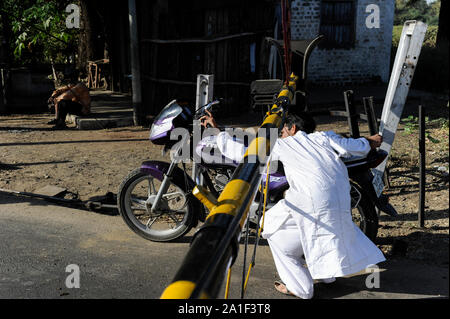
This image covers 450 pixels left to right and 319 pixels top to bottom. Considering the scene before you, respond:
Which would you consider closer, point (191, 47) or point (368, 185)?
point (368, 185)

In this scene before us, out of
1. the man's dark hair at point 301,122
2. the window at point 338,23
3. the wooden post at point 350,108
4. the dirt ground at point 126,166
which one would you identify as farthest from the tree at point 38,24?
the man's dark hair at point 301,122

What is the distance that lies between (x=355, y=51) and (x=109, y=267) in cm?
1317

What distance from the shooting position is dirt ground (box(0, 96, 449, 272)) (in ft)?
15.4

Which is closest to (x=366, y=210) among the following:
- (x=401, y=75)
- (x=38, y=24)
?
(x=401, y=75)

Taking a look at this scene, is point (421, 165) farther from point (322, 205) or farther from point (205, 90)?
point (205, 90)

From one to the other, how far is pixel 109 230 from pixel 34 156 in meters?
3.30

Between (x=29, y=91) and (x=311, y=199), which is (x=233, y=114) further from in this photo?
(x=311, y=199)

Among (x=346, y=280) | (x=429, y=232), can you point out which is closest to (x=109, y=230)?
(x=346, y=280)

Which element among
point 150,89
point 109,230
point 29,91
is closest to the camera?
point 109,230

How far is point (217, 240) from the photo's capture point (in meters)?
1.33

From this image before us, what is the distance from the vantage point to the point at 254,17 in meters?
11.5

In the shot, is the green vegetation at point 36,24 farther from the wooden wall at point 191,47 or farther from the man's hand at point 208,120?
the man's hand at point 208,120
